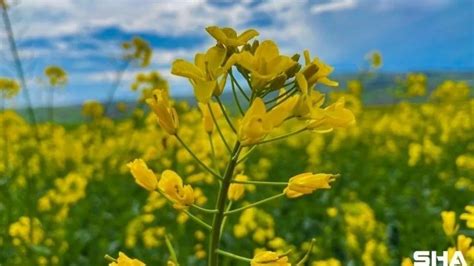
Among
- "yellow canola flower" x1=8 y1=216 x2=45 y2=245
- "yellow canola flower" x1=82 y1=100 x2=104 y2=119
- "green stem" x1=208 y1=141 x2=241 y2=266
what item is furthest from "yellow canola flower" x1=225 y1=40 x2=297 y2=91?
"yellow canola flower" x1=82 y1=100 x2=104 y2=119

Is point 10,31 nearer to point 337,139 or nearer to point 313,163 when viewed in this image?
point 313,163

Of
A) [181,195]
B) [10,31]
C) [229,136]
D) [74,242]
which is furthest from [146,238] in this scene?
[181,195]

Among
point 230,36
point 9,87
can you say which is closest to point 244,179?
point 230,36

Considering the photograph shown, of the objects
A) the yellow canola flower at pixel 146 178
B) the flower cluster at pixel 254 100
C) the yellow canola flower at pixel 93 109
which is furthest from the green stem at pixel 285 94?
the yellow canola flower at pixel 93 109

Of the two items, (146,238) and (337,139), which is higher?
(337,139)

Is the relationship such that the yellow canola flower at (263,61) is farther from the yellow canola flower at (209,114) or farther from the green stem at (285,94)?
the yellow canola flower at (209,114)

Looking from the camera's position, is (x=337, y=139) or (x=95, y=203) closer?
(x=95, y=203)

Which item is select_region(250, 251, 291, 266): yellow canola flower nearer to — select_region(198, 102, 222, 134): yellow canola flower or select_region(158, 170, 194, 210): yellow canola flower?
select_region(158, 170, 194, 210): yellow canola flower
